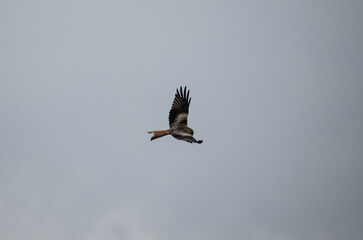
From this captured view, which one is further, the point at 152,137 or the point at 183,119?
the point at 183,119

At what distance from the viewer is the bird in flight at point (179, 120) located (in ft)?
88.4

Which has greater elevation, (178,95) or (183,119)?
(178,95)

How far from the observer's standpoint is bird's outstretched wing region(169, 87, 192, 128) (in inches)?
1133

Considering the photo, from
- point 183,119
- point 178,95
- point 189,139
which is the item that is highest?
point 178,95

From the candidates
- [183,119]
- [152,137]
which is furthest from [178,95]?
[152,137]

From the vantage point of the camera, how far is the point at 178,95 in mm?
30078

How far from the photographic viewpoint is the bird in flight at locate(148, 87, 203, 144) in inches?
1061

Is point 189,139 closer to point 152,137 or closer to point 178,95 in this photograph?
point 152,137

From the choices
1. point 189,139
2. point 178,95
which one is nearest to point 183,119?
point 178,95

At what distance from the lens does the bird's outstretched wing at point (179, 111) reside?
28.8 meters

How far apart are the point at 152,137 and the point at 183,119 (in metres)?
3.30

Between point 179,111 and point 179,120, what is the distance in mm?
830

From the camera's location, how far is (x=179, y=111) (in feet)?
97.0

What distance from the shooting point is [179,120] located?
2900 centimetres
